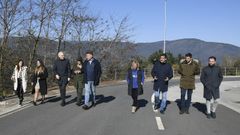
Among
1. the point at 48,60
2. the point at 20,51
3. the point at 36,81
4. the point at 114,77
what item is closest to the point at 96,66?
the point at 36,81

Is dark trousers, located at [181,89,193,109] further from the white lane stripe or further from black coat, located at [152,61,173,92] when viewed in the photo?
the white lane stripe

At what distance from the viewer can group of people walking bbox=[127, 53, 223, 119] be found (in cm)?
1267

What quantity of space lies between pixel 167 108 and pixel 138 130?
4.79m

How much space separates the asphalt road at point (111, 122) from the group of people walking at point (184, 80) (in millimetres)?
403

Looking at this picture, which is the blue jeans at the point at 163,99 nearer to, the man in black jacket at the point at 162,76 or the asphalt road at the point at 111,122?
the man in black jacket at the point at 162,76

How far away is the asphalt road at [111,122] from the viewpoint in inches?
400

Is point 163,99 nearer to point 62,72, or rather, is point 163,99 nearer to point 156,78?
point 156,78

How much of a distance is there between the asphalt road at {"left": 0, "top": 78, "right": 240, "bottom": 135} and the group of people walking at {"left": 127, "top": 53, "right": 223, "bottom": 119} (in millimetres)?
403

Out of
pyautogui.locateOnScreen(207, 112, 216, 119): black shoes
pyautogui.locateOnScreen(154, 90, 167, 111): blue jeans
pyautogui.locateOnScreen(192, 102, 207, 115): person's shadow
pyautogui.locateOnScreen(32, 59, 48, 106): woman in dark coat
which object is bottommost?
pyautogui.locateOnScreen(192, 102, 207, 115): person's shadow

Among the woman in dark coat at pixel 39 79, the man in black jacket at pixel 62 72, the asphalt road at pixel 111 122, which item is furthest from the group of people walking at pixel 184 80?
the woman in dark coat at pixel 39 79

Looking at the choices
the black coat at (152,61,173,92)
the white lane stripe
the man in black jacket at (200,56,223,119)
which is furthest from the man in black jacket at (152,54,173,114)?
the white lane stripe

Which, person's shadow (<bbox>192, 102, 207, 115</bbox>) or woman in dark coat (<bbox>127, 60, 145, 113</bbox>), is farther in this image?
person's shadow (<bbox>192, 102, 207, 115</bbox>)

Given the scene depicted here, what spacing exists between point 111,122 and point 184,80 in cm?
299

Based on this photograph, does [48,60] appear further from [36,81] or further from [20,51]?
[36,81]
